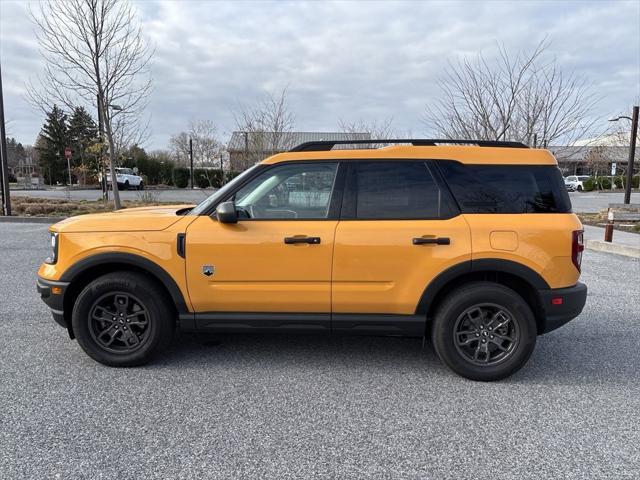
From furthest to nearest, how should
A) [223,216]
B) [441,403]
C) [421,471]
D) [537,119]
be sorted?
[537,119]
[223,216]
[441,403]
[421,471]

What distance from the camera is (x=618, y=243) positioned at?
34.0 feet

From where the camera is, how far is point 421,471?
2.44 m

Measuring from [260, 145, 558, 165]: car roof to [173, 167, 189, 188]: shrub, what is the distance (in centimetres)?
4405

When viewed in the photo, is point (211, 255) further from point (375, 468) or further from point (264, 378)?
point (375, 468)

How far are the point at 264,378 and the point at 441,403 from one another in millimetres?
1375

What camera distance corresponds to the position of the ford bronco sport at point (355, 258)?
348 centimetres

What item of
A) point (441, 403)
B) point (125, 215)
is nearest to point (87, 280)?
point (125, 215)

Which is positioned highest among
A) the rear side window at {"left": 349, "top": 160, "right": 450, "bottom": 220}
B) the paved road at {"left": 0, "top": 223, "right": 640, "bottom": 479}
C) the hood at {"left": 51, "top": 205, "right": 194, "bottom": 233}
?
the rear side window at {"left": 349, "top": 160, "right": 450, "bottom": 220}

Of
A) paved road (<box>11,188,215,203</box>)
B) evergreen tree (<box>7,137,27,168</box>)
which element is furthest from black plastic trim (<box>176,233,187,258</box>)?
evergreen tree (<box>7,137,27,168</box>)

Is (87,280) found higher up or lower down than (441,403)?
higher up

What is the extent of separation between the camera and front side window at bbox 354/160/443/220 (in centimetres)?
358

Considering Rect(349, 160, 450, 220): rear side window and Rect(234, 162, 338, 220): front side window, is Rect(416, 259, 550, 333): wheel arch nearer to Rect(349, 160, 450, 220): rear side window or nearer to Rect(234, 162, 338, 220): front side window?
Rect(349, 160, 450, 220): rear side window

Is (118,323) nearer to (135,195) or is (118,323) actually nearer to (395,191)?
(395,191)

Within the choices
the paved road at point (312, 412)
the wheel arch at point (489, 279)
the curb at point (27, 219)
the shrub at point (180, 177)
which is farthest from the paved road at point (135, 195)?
the wheel arch at point (489, 279)
